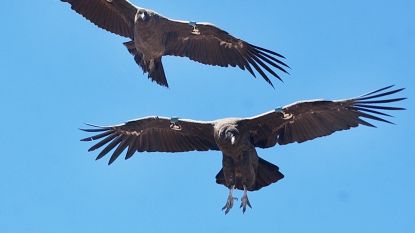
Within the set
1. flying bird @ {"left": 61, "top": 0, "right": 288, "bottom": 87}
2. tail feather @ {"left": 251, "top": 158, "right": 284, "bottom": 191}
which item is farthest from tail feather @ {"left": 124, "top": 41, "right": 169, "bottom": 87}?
tail feather @ {"left": 251, "top": 158, "right": 284, "bottom": 191}

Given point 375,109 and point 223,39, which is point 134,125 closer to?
point 223,39

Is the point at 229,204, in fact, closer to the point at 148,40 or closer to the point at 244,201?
the point at 244,201

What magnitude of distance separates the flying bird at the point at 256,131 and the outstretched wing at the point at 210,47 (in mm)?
1900

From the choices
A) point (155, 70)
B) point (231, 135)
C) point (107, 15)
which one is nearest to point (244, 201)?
point (231, 135)

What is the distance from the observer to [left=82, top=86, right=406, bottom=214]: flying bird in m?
22.1

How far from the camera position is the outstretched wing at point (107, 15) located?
25.1m

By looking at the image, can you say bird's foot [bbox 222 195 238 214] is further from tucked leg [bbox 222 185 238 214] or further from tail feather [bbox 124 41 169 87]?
tail feather [bbox 124 41 169 87]

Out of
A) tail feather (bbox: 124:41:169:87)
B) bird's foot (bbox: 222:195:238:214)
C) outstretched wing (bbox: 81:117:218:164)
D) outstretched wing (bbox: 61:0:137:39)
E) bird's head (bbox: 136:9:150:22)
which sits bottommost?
bird's foot (bbox: 222:195:238:214)

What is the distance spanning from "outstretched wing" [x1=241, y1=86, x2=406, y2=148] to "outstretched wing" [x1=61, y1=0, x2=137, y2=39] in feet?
12.4

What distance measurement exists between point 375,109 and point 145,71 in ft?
16.2

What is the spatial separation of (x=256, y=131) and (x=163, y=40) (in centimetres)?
302

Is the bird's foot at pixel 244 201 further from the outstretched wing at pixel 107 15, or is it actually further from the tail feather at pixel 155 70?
the outstretched wing at pixel 107 15

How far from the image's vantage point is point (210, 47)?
24.9 m

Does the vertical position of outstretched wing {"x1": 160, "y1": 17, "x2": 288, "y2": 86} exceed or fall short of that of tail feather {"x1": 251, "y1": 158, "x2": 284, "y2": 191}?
it exceeds it
